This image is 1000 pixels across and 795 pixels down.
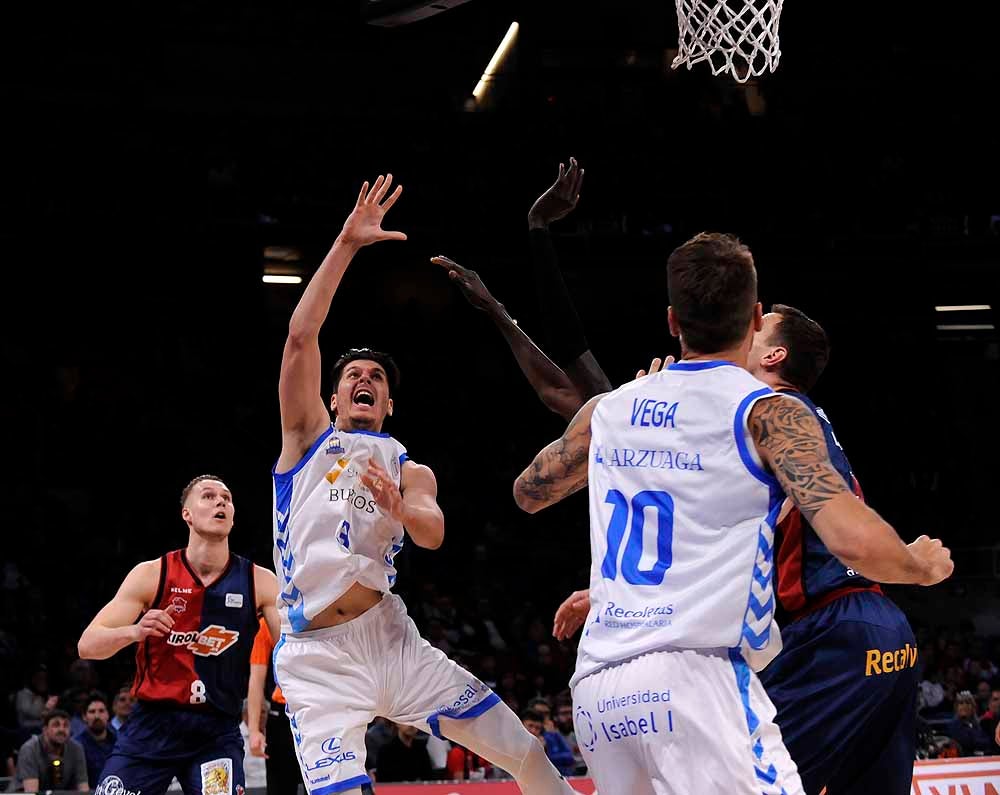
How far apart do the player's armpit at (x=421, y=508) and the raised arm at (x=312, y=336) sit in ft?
1.48

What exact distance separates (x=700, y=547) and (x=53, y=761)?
348 inches

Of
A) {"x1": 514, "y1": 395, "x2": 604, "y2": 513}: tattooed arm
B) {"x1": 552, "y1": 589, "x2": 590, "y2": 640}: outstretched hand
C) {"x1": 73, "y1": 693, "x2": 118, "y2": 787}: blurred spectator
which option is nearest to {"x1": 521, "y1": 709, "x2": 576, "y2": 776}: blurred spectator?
{"x1": 73, "y1": 693, "x2": 118, "y2": 787}: blurred spectator

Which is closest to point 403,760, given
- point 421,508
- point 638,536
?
point 421,508

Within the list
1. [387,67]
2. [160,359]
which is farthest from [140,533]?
[387,67]

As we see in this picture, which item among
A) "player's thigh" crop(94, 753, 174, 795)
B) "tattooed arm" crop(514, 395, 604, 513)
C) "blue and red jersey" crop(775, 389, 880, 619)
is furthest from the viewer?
"player's thigh" crop(94, 753, 174, 795)

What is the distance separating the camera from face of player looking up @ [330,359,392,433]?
5.71 m

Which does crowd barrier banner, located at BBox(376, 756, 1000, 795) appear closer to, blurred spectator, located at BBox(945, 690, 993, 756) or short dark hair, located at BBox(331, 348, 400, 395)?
short dark hair, located at BBox(331, 348, 400, 395)

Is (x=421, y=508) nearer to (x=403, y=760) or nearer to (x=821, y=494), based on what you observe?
(x=821, y=494)

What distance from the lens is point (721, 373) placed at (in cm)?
314

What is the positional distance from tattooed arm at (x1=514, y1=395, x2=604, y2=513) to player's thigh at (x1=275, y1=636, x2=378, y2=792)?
5.94ft

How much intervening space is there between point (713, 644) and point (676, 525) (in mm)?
288

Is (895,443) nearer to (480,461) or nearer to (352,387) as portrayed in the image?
(480,461)

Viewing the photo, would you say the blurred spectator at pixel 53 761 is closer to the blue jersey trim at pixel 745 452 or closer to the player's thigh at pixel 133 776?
the player's thigh at pixel 133 776

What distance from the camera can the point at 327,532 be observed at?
5375 millimetres
